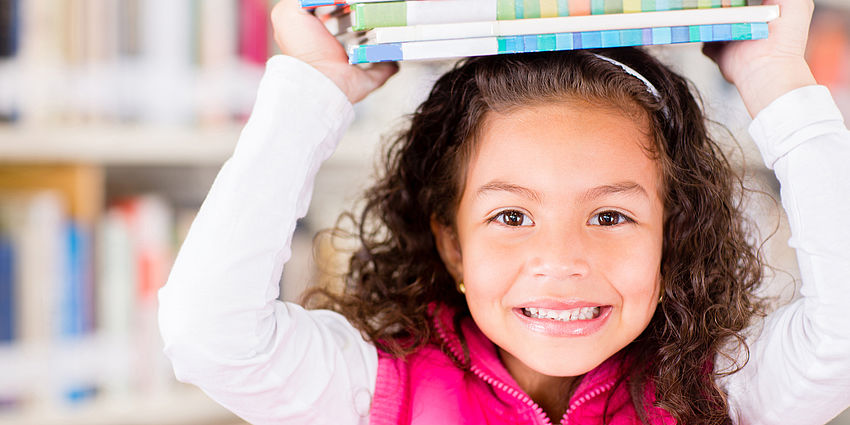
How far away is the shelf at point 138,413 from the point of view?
1432 mm

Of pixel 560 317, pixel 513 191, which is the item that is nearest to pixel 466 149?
pixel 513 191

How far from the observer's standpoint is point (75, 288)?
4.80 feet

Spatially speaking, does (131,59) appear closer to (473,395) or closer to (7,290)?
(7,290)

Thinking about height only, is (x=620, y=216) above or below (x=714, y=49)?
below

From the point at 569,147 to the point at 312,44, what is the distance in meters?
0.30

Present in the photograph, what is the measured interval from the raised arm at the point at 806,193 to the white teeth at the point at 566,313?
207 millimetres

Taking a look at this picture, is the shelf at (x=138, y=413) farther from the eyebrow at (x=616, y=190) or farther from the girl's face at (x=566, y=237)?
the eyebrow at (x=616, y=190)

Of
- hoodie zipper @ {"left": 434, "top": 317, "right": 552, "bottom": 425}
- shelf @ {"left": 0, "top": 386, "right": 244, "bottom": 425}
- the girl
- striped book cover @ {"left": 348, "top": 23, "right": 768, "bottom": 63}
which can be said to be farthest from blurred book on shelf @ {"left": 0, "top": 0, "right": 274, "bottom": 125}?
striped book cover @ {"left": 348, "top": 23, "right": 768, "bottom": 63}

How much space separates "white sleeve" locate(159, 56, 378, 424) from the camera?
82cm

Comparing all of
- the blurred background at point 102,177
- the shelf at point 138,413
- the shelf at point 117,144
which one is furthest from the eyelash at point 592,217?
the shelf at point 138,413

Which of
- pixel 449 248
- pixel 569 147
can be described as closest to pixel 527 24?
pixel 569 147

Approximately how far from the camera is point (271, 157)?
846 mm

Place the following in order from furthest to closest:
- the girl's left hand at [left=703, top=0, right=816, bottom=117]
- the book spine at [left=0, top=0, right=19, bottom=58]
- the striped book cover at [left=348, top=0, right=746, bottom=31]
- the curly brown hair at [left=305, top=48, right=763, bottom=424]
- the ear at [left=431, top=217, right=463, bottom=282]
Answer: the book spine at [left=0, top=0, right=19, bottom=58] → the ear at [left=431, top=217, right=463, bottom=282] → the curly brown hair at [left=305, top=48, right=763, bottom=424] → the girl's left hand at [left=703, top=0, right=816, bottom=117] → the striped book cover at [left=348, top=0, right=746, bottom=31]

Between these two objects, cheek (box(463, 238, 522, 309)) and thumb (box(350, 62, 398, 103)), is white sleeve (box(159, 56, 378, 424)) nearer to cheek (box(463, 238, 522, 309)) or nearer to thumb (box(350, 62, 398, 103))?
thumb (box(350, 62, 398, 103))
